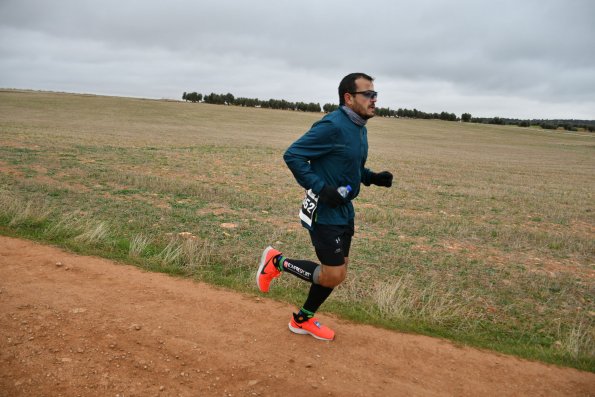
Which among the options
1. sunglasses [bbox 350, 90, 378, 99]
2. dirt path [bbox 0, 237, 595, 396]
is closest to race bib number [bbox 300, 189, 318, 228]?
sunglasses [bbox 350, 90, 378, 99]

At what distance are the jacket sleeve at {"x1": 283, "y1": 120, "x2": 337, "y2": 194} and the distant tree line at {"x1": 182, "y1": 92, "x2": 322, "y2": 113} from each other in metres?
95.7

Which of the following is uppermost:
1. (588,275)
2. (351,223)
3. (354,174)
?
(354,174)

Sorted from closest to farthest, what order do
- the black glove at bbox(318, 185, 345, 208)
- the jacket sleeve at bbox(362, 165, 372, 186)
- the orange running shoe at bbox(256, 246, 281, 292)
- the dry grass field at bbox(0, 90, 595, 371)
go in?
the black glove at bbox(318, 185, 345, 208) < the jacket sleeve at bbox(362, 165, 372, 186) < the orange running shoe at bbox(256, 246, 281, 292) < the dry grass field at bbox(0, 90, 595, 371)

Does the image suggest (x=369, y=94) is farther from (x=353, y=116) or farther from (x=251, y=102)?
(x=251, y=102)

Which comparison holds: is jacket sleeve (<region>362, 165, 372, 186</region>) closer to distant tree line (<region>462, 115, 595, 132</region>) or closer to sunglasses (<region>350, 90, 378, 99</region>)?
sunglasses (<region>350, 90, 378, 99</region>)

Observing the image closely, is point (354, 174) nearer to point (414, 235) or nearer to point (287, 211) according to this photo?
point (414, 235)

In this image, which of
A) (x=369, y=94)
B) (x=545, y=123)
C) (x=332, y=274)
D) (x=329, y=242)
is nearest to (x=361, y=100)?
(x=369, y=94)

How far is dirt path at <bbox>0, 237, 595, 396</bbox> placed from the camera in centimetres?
331

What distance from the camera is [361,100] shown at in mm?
3891

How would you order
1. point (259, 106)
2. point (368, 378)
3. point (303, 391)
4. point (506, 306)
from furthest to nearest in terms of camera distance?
point (259, 106) < point (506, 306) < point (368, 378) < point (303, 391)

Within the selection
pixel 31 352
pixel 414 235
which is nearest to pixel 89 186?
pixel 414 235

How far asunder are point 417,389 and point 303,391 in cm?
93

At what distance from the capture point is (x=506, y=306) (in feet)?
19.8

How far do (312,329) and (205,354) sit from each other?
105cm
